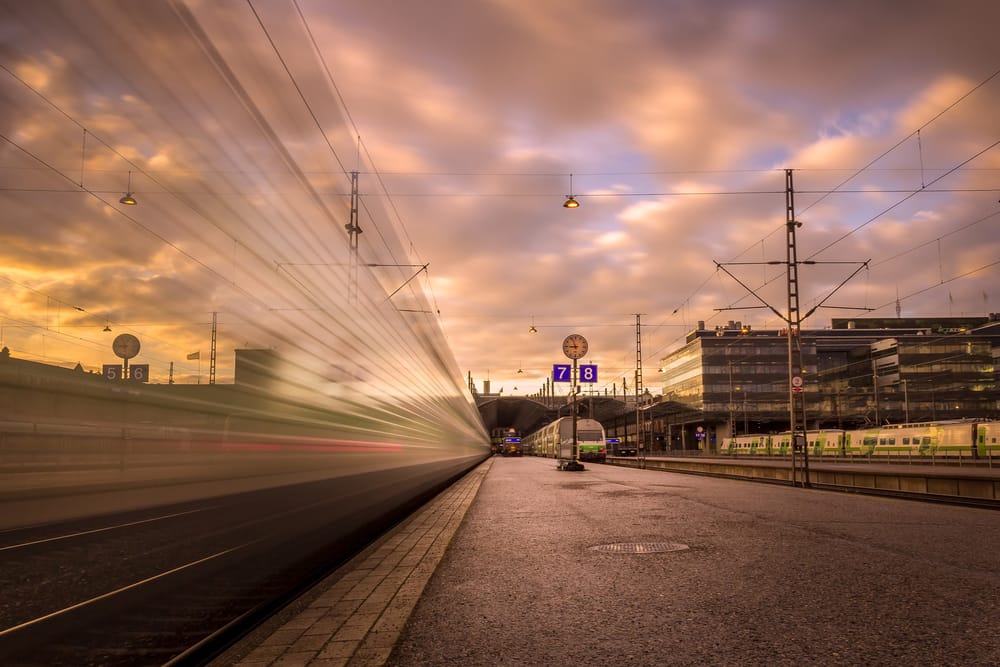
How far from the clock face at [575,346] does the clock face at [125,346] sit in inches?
1064

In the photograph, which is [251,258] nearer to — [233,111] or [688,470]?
[233,111]

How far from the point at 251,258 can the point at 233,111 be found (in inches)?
29.7

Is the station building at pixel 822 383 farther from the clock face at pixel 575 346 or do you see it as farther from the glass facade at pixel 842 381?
the clock face at pixel 575 346

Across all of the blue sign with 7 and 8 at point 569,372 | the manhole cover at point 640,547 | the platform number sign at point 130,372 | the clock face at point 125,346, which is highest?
the blue sign with 7 and 8 at point 569,372

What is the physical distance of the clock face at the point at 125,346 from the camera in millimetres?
2877

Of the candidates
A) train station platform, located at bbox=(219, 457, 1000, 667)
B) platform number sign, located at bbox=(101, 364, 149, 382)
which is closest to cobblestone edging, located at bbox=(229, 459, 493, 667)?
train station platform, located at bbox=(219, 457, 1000, 667)

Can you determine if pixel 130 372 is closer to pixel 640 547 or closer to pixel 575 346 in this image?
pixel 640 547

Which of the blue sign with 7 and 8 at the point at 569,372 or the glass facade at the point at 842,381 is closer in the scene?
the blue sign with 7 and 8 at the point at 569,372

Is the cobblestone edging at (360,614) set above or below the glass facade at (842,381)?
below

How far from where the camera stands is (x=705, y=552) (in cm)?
757

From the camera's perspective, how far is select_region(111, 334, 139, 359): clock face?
288 cm

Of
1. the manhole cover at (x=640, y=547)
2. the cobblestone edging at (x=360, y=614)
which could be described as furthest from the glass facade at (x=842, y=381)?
the cobblestone edging at (x=360, y=614)

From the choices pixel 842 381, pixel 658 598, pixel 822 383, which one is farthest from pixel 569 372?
pixel 822 383

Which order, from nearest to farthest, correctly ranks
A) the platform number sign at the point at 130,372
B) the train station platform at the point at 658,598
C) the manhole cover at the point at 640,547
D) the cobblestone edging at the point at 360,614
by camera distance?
the platform number sign at the point at 130,372 → the cobblestone edging at the point at 360,614 → the train station platform at the point at 658,598 → the manhole cover at the point at 640,547
